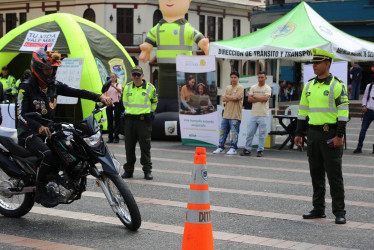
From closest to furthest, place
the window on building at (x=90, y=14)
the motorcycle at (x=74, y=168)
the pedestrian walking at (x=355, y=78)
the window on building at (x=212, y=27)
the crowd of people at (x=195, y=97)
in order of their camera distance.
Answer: the motorcycle at (x=74, y=168) → the crowd of people at (x=195, y=97) → the pedestrian walking at (x=355, y=78) → the window on building at (x=90, y=14) → the window on building at (x=212, y=27)

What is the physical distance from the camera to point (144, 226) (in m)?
7.73

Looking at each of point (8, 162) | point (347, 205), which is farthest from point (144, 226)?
point (347, 205)

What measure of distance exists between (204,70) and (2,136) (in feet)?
30.4

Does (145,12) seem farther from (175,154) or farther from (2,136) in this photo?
(2,136)

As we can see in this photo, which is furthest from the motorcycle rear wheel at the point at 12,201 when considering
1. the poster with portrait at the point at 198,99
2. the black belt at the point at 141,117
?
the poster with portrait at the point at 198,99

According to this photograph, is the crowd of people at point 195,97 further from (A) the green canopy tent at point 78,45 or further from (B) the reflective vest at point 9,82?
(B) the reflective vest at point 9,82

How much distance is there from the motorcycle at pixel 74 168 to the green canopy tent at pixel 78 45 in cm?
1200

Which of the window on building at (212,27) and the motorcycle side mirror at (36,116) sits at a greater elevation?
the window on building at (212,27)

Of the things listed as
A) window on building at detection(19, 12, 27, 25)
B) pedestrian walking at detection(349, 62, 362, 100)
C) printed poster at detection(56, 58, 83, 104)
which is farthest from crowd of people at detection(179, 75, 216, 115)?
window on building at detection(19, 12, 27, 25)

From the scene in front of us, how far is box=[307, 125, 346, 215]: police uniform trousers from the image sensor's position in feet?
26.5

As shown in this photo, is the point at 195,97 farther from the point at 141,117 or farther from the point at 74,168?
the point at 74,168

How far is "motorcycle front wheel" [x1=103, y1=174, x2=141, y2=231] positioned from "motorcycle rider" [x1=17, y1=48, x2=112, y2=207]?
0.63 metres

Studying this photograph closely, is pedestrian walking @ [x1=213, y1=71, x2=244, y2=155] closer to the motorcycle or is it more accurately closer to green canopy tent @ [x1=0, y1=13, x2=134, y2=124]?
green canopy tent @ [x1=0, y1=13, x2=134, y2=124]

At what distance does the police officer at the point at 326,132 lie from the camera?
805cm
